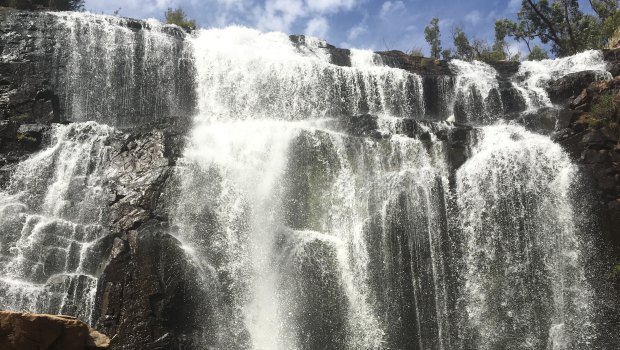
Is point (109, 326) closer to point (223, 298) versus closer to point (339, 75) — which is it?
point (223, 298)

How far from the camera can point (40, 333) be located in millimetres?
7816

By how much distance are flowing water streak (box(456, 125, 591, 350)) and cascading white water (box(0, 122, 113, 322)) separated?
12088mm

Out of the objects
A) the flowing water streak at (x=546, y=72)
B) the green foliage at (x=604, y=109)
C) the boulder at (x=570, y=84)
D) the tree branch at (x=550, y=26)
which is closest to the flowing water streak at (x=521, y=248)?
the green foliage at (x=604, y=109)

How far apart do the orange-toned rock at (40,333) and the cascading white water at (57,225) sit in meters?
8.42

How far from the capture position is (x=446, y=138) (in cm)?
2134

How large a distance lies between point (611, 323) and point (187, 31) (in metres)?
20.7

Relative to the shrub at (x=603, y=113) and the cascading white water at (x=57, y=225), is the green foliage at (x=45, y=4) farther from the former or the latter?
the shrub at (x=603, y=113)

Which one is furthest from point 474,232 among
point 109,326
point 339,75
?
point 109,326

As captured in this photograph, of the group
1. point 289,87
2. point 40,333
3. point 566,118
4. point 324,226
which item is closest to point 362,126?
point 324,226

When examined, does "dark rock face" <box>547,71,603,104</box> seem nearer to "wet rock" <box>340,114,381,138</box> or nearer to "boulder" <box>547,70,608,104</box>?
"boulder" <box>547,70,608,104</box>

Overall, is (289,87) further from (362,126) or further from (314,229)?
(314,229)

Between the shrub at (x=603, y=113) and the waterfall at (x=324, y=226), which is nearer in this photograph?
the waterfall at (x=324, y=226)

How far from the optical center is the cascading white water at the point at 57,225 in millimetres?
15953

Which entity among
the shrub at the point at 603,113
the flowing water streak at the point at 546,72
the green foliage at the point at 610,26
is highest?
the green foliage at the point at 610,26
